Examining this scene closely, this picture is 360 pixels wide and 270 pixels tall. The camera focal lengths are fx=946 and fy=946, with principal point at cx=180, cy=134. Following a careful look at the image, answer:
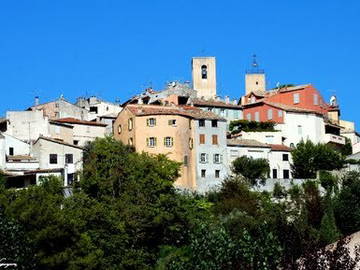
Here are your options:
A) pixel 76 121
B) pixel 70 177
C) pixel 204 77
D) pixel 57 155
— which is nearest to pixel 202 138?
pixel 70 177

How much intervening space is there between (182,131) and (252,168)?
23.0 ft

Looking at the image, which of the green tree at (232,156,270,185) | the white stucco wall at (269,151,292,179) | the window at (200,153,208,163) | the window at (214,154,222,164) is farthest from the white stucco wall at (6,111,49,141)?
the white stucco wall at (269,151,292,179)

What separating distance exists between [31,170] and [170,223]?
19718 mm

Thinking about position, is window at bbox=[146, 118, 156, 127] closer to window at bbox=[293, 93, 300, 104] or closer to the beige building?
the beige building

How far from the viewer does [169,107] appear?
8844cm

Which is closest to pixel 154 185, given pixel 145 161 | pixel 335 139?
pixel 145 161

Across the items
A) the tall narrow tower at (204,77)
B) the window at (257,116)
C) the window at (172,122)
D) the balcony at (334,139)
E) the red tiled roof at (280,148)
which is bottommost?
the red tiled roof at (280,148)

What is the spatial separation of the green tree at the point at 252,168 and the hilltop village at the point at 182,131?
1.00 m

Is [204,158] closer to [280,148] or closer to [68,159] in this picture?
[280,148]

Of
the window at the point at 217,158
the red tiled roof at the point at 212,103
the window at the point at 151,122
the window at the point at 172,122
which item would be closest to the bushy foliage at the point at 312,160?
the window at the point at 217,158

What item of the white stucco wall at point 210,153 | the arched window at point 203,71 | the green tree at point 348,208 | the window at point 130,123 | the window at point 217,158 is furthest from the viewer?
the arched window at point 203,71

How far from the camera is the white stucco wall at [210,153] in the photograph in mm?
82125

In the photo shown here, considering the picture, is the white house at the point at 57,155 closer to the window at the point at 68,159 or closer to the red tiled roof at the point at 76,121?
the window at the point at 68,159

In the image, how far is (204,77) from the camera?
12862 centimetres
